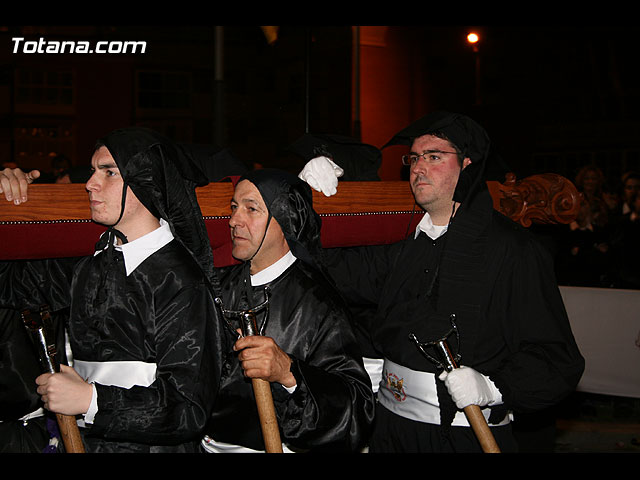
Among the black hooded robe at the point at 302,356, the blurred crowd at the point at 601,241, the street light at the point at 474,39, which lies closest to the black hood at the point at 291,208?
the black hooded robe at the point at 302,356

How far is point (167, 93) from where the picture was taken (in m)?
19.0

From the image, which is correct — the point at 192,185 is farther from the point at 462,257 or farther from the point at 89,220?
the point at 462,257

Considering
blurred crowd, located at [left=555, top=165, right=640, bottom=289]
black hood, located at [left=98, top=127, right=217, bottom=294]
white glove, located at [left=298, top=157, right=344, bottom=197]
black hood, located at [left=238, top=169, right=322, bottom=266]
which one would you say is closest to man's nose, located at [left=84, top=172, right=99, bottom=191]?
black hood, located at [left=98, top=127, right=217, bottom=294]

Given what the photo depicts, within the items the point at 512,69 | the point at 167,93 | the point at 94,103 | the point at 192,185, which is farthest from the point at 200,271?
the point at 167,93

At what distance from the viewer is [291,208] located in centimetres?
274

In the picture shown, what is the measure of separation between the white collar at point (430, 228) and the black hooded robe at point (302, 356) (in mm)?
645

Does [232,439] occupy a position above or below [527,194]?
below

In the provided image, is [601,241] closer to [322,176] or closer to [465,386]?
[322,176]

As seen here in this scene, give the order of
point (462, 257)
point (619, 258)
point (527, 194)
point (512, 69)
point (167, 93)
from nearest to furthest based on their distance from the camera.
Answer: point (462, 257) → point (527, 194) → point (619, 258) → point (512, 69) → point (167, 93)

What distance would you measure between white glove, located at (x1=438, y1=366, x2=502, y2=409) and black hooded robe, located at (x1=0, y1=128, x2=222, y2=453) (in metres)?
0.90

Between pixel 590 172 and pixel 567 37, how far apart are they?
32.7 feet

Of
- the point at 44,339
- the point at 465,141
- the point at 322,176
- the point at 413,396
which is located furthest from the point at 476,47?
the point at 44,339

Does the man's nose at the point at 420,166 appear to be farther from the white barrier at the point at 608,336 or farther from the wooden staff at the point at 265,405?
the white barrier at the point at 608,336

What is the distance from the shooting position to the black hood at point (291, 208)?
273 centimetres
